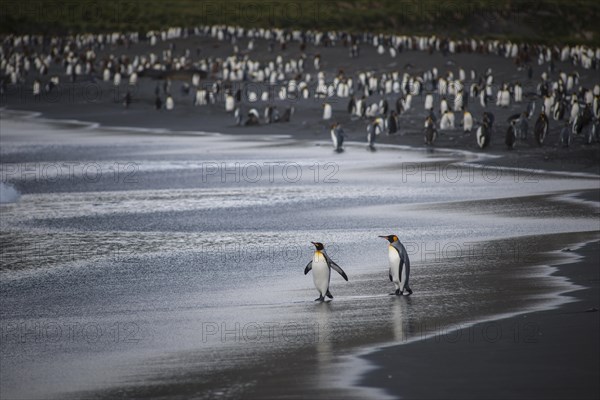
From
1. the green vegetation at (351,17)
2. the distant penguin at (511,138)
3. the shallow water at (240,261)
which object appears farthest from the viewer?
the green vegetation at (351,17)

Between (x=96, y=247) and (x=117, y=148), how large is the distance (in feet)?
39.9

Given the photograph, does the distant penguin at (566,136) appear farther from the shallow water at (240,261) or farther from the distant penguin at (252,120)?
the distant penguin at (252,120)

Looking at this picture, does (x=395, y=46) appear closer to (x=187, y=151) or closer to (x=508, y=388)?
(x=187, y=151)

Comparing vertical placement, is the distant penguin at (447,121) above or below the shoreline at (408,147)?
above

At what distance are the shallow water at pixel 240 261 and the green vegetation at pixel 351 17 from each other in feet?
153

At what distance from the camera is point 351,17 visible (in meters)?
70.7

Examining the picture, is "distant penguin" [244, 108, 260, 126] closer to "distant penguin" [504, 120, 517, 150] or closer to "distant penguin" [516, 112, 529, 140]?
"distant penguin" [516, 112, 529, 140]

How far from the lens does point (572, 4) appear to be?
Answer: 76375 millimetres

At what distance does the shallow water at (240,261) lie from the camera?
21.1ft

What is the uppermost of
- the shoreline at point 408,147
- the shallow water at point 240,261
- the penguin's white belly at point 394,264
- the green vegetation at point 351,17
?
the green vegetation at point 351,17

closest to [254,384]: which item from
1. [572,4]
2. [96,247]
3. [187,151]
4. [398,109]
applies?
[96,247]

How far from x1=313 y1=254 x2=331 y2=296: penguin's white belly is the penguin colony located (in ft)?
43.5


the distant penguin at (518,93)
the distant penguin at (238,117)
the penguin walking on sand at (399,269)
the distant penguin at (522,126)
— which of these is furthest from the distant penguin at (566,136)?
the penguin walking on sand at (399,269)

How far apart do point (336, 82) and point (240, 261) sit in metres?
24.0
